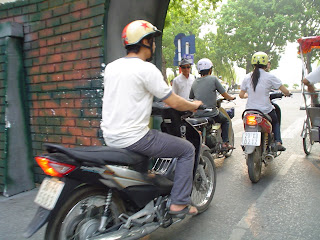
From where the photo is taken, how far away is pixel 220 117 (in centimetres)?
570

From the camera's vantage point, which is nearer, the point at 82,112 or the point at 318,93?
the point at 82,112

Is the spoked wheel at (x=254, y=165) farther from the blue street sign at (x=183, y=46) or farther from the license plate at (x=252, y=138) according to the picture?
the blue street sign at (x=183, y=46)

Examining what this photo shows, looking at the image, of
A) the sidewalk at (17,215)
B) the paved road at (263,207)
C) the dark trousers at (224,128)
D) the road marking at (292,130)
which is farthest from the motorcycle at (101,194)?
the road marking at (292,130)

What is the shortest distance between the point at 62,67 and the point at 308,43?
4.13 metres

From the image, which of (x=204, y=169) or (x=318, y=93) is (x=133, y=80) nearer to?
(x=204, y=169)

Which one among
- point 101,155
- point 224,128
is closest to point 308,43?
point 224,128

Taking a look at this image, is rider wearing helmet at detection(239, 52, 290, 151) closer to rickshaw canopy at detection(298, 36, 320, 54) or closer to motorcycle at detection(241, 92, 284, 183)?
motorcycle at detection(241, 92, 284, 183)

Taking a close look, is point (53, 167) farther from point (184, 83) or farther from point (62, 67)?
point (184, 83)

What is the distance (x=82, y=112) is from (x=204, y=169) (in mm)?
1675

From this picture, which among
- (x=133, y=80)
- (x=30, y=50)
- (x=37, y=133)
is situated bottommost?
(x=37, y=133)

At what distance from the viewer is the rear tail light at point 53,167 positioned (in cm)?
218

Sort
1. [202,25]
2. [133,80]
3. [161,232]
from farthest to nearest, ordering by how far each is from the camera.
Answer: [202,25]
[161,232]
[133,80]

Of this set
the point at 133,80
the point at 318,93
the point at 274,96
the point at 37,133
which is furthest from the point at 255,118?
the point at 37,133

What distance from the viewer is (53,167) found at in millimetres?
2188
